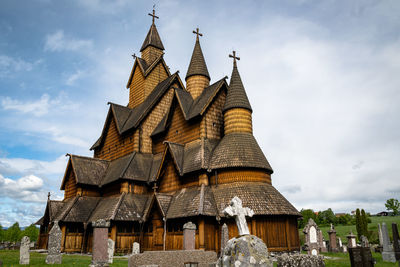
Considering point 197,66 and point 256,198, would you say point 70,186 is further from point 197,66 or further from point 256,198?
point 256,198

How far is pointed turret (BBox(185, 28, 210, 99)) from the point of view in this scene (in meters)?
30.0

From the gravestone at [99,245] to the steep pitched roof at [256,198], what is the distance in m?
7.87

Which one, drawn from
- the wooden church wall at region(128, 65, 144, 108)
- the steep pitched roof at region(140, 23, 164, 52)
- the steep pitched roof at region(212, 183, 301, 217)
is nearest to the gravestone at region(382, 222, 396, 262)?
the steep pitched roof at region(212, 183, 301, 217)

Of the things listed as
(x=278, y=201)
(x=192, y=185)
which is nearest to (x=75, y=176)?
(x=192, y=185)

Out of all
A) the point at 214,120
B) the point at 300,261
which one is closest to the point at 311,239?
the point at 214,120

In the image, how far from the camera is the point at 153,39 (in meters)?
37.7

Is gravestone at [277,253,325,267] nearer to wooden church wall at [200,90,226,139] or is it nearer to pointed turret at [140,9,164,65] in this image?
wooden church wall at [200,90,226,139]

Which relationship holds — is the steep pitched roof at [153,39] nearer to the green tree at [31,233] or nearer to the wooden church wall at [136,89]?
the wooden church wall at [136,89]

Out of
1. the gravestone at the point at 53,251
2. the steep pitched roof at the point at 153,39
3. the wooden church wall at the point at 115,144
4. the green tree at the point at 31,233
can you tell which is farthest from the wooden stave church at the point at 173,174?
the green tree at the point at 31,233

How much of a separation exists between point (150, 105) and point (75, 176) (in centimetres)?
892

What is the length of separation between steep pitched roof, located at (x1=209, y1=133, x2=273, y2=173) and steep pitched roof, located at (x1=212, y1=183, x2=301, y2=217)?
1324 millimetres

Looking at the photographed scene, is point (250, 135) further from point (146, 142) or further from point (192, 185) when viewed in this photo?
point (146, 142)

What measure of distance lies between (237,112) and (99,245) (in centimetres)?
1408

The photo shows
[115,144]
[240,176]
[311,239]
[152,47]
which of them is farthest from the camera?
[152,47]
